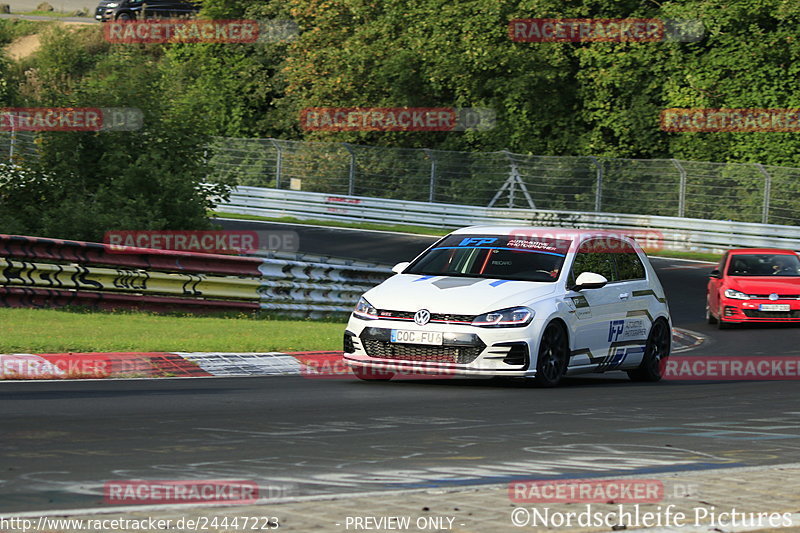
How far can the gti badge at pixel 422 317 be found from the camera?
40.0 feet

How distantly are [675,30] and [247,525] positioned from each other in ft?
131

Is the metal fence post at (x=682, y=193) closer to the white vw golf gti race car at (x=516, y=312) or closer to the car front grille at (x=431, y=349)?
the white vw golf gti race car at (x=516, y=312)

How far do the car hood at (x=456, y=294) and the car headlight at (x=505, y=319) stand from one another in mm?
48

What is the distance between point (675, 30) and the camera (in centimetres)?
4334

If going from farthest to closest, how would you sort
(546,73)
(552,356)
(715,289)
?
1. (546,73)
2. (715,289)
3. (552,356)

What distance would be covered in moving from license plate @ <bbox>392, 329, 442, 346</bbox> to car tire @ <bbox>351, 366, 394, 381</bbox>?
26.4 inches

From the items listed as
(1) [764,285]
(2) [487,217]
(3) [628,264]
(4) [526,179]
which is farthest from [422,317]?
(4) [526,179]

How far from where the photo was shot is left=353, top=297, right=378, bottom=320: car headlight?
12523mm

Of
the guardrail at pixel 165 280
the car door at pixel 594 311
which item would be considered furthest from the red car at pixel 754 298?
the car door at pixel 594 311

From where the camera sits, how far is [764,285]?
908 inches

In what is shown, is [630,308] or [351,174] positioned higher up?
[351,174]

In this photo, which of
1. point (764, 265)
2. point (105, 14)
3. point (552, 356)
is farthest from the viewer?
point (105, 14)

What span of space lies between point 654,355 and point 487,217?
2601 cm

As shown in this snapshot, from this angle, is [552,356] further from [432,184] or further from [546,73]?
[546,73]
